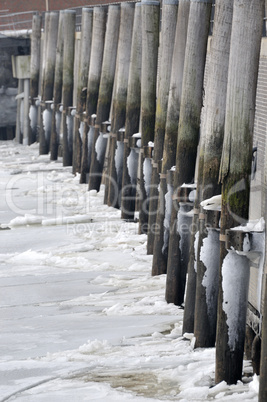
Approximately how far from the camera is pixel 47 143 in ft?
63.0

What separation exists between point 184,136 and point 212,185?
1308mm

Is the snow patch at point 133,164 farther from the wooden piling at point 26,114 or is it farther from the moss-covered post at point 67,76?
the wooden piling at point 26,114

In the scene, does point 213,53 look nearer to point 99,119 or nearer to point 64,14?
point 99,119

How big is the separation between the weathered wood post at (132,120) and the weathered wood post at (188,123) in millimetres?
3728

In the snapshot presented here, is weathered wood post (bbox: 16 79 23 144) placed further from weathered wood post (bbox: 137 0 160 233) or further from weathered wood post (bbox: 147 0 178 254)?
weathered wood post (bbox: 147 0 178 254)

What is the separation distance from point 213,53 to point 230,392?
8.30ft

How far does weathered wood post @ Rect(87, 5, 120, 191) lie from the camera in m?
13.3

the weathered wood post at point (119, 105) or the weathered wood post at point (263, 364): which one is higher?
the weathered wood post at point (119, 105)

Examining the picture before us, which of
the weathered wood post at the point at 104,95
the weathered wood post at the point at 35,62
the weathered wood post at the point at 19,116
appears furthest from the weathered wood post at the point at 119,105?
the weathered wood post at the point at 19,116

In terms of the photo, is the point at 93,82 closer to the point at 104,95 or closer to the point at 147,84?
the point at 104,95

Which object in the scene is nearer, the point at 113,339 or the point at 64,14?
the point at 113,339

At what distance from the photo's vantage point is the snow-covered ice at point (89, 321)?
5.94 metres

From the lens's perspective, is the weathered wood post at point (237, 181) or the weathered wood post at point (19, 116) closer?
the weathered wood post at point (237, 181)

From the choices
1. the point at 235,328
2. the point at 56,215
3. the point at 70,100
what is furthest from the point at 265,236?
Result: the point at 70,100
